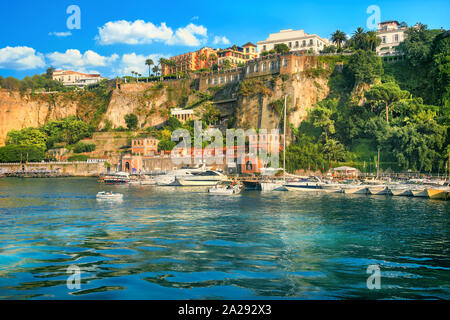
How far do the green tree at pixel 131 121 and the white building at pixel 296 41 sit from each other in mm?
44602

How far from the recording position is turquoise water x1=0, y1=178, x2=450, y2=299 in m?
13.4

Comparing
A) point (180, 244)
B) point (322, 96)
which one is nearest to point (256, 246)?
point (180, 244)

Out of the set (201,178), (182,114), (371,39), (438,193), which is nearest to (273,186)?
(201,178)

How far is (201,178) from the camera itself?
69.2 meters

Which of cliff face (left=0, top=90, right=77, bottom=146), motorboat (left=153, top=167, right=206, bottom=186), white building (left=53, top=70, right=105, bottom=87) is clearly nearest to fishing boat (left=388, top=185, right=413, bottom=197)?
motorboat (left=153, top=167, right=206, bottom=186)

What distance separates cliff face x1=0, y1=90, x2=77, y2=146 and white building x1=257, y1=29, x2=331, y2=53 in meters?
66.1

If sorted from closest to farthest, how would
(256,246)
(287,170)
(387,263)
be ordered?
1. (387,263)
2. (256,246)
3. (287,170)

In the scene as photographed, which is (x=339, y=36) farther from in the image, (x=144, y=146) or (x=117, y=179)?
(x=117, y=179)

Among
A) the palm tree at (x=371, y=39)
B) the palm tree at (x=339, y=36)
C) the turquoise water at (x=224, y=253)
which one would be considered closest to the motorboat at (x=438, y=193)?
the turquoise water at (x=224, y=253)

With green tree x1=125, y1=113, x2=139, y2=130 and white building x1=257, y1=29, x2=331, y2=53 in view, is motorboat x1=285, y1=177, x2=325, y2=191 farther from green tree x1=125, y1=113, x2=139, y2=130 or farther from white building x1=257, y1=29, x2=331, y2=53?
green tree x1=125, y1=113, x2=139, y2=130

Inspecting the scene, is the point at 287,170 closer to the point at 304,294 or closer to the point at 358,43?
the point at 358,43

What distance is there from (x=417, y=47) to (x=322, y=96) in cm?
2069

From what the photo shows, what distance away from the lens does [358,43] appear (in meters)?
92.6

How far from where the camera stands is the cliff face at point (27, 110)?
128m
